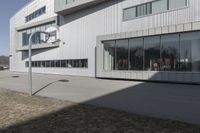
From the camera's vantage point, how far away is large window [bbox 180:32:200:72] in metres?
21.4

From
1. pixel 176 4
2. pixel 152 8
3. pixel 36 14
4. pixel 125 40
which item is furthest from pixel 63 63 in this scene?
pixel 176 4

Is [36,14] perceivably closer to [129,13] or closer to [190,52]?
[129,13]

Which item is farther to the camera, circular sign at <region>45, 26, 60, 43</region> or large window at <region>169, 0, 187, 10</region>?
circular sign at <region>45, 26, 60, 43</region>

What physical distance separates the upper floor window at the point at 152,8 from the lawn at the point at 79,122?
1425cm

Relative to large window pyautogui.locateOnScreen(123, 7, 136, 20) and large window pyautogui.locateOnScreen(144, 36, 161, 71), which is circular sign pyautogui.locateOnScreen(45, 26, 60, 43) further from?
large window pyautogui.locateOnScreen(144, 36, 161, 71)

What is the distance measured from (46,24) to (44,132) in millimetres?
36845

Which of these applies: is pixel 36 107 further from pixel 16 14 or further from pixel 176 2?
pixel 16 14

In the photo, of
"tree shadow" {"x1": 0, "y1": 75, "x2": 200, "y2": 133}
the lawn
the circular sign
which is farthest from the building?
the lawn

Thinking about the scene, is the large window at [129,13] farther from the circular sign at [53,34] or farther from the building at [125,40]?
the circular sign at [53,34]

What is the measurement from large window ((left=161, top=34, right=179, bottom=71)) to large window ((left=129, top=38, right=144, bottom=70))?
7.69ft

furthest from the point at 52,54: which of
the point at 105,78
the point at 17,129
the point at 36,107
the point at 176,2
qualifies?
the point at 17,129

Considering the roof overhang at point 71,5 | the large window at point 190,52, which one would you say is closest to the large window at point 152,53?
the large window at point 190,52

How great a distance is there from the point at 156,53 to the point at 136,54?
233 centimetres

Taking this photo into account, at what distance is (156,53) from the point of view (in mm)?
24328
